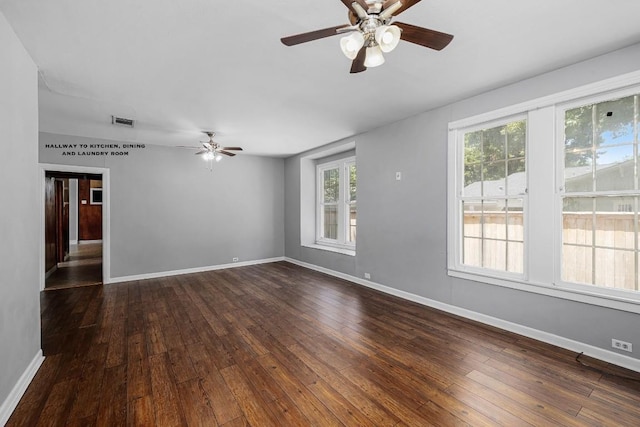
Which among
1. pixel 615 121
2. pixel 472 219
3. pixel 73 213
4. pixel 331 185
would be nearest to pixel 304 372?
pixel 472 219

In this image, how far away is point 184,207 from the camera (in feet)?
18.8

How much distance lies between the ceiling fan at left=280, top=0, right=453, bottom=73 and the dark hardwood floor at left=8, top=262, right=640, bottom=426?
223 centimetres

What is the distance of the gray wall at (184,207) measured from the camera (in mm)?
5082

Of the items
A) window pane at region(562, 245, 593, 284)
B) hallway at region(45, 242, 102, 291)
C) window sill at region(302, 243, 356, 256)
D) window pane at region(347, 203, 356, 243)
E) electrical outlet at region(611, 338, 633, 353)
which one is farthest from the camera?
window pane at region(347, 203, 356, 243)

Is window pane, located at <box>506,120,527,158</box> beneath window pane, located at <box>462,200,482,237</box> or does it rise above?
above

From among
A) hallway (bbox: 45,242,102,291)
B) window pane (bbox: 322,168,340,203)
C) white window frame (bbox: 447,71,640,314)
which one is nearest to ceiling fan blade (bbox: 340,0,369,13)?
white window frame (bbox: 447,71,640,314)

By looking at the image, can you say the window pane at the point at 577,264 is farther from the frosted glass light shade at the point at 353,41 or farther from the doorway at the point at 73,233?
the doorway at the point at 73,233

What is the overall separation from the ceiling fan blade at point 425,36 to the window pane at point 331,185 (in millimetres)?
4428

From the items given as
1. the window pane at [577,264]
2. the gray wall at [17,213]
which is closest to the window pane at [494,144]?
the window pane at [577,264]

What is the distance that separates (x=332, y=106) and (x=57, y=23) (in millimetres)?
2601

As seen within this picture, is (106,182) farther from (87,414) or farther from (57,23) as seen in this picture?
(87,414)

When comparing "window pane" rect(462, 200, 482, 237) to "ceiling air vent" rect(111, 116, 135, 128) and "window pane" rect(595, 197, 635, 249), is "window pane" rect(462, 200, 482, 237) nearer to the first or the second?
"window pane" rect(595, 197, 635, 249)

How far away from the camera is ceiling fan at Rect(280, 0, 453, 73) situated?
1.42 metres

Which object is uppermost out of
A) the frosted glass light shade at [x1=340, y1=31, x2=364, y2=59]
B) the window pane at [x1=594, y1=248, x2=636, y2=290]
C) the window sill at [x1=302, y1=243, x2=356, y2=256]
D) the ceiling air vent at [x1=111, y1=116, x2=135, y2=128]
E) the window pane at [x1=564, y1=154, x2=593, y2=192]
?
the ceiling air vent at [x1=111, y1=116, x2=135, y2=128]
